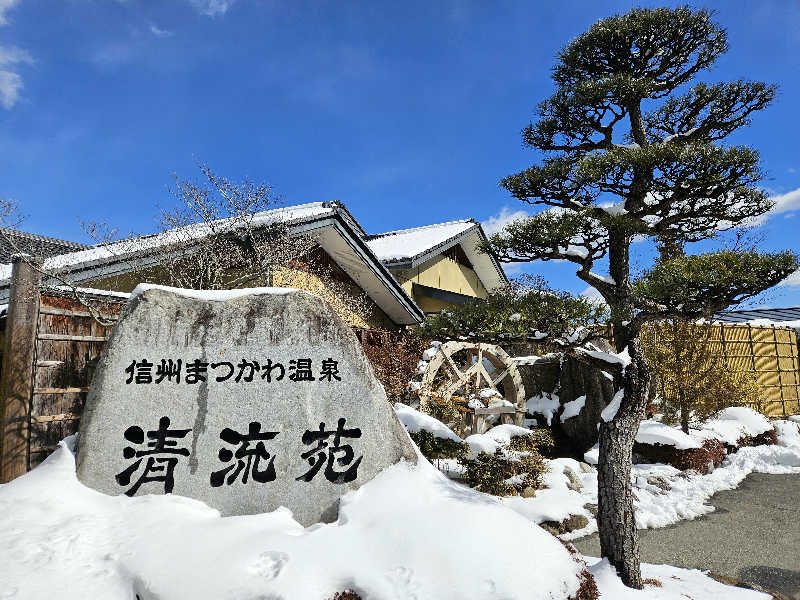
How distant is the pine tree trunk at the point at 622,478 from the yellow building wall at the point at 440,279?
1329cm

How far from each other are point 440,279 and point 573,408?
957 centimetres

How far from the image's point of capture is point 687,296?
187 inches

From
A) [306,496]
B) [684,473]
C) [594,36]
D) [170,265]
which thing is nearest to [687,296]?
[594,36]

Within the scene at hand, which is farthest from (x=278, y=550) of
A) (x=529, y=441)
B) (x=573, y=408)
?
(x=573, y=408)

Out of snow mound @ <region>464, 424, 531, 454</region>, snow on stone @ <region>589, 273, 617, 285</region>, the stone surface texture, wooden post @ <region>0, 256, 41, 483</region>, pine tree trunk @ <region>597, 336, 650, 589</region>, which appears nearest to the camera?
the stone surface texture

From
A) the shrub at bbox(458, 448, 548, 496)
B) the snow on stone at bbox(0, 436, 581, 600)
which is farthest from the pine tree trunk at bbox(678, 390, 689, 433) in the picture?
the snow on stone at bbox(0, 436, 581, 600)

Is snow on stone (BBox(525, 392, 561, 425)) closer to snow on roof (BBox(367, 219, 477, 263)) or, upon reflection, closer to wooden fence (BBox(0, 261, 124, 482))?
snow on roof (BBox(367, 219, 477, 263))

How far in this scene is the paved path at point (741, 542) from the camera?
600 cm

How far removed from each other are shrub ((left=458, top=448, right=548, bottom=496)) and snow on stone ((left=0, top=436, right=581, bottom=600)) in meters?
3.48

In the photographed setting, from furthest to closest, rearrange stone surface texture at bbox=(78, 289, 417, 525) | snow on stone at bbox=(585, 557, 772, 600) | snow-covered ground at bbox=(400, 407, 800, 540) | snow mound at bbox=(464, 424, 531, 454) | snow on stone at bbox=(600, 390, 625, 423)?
snow mound at bbox=(464, 424, 531, 454) < snow-covered ground at bbox=(400, 407, 800, 540) < snow on stone at bbox=(600, 390, 625, 423) < stone surface texture at bbox=(78, 289, 417, 525) < snow on stone at bbox=(585, 557, 772, 600)

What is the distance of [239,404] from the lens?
5148 mm

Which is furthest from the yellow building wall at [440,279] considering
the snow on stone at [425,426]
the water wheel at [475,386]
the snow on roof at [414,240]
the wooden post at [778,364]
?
the wooden post at [778,364]

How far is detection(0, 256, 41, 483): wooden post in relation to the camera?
6.35 meters

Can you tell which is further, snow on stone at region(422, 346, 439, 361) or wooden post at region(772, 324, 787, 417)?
wooden post at region(772, 324, 787, 417)
